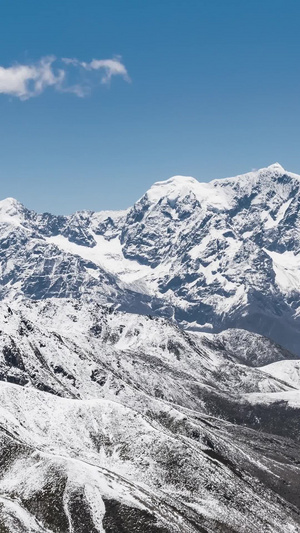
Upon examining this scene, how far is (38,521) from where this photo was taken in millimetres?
199625

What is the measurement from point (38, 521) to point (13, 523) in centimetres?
1048

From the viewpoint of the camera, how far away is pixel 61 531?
199 m

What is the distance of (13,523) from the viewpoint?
190m

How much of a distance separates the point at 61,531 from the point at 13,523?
47.1ft

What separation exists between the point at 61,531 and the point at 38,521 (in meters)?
6.12
